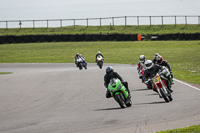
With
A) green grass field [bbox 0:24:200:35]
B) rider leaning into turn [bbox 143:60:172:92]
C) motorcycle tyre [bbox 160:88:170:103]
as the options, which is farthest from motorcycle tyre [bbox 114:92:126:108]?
green grass field [bbox 0:24:200:35]

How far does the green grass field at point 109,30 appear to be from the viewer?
6272 centimetres

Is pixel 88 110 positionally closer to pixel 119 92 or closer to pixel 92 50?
pixel 119 92

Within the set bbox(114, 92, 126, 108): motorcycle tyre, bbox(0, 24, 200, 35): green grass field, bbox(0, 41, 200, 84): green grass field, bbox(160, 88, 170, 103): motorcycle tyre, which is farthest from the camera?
bbox(0, 24, 200, 35): green grass field

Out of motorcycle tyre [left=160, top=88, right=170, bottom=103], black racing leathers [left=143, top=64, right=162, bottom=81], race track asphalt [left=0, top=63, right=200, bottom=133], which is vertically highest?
black racing leathers [left=143, top=64, right=162, bottom=81]

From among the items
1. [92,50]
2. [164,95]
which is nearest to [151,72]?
[164,95]

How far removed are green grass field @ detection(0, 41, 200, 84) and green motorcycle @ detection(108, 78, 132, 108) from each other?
3052 centimetres

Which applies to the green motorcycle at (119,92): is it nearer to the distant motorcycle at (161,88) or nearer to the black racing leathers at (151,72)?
the distant motorcycle at (161,88)

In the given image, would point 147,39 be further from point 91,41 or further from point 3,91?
point 3,91

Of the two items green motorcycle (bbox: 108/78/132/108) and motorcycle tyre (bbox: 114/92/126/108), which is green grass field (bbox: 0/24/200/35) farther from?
motorcycle tyre (bbox: 114/92/126/108)

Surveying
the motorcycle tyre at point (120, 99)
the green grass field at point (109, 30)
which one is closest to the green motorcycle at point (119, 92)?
the motorcycle tyre at point (120, 99)

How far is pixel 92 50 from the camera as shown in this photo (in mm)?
54156

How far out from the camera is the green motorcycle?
13.6m

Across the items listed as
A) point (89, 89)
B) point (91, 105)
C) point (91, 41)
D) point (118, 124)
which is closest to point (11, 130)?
point (118, 124)

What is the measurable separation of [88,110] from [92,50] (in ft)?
133
